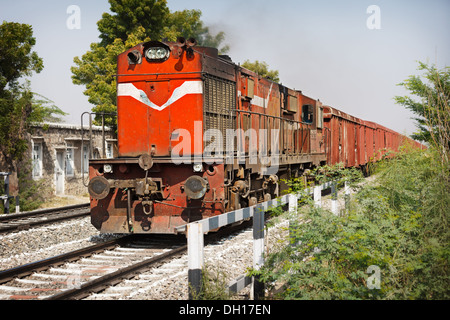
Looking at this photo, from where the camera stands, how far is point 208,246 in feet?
25.3

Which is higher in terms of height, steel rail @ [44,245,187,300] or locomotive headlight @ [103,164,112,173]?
locomotive headlight @ [103,164,112,173]

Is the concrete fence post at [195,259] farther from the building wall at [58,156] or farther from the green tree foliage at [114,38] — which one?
the green tree foliage at [114,38]

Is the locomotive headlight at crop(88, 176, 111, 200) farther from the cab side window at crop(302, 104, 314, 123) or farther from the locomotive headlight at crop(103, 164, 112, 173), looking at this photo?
the cab side window at crop(302, 104, 314, 123)

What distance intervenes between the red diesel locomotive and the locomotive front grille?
0.02 metres

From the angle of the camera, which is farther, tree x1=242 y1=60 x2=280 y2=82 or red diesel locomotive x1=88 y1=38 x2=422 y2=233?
tree x1=242 y1=60 x2=280 y2=82

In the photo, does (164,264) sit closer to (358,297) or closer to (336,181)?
(336,181)

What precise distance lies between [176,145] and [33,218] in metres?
5.79

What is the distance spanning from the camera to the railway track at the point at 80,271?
5320 millimetres

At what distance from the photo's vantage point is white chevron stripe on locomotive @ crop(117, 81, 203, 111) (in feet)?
27.5

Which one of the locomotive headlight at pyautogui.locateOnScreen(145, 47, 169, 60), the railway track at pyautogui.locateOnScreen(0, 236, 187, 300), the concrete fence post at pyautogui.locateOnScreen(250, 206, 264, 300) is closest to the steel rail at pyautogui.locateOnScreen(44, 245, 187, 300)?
the railway track at pyautogui.locateOnScreen(0, 236, 187, 300)

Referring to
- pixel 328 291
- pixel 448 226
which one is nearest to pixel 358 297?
pixel 328 291

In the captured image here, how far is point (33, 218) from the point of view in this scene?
39.0ft

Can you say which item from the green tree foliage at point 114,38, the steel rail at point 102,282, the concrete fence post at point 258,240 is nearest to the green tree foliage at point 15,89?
the green tree foliage at point 114,38
